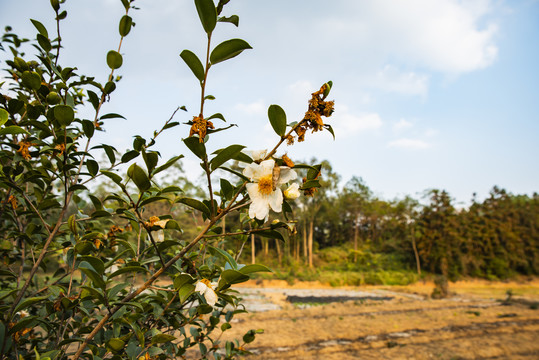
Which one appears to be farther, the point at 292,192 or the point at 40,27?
the point at 40,27

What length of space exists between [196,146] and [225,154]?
5 centimetres

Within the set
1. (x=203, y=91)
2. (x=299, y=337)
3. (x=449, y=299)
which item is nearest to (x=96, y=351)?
(x=203, y=91)

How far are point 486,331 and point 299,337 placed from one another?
345cm

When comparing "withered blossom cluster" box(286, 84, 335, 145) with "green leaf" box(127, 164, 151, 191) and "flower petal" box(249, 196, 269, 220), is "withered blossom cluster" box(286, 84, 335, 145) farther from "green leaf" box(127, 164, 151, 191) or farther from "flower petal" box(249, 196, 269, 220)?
"green leaf" box(127, 164, 151, 191)

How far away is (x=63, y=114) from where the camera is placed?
2.30 feet

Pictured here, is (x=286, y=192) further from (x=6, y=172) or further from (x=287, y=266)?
(x=287, y=266)

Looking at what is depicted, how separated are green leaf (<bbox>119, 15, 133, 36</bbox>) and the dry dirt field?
12.9 ft

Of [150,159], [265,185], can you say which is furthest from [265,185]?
[150,159]

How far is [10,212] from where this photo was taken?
1.08m

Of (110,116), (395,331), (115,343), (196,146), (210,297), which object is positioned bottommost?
(395,331)

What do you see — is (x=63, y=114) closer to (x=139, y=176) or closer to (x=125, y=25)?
(x=139, y=176)

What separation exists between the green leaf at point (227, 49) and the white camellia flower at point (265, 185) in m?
0.20

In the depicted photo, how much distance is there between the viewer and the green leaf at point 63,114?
685 mm

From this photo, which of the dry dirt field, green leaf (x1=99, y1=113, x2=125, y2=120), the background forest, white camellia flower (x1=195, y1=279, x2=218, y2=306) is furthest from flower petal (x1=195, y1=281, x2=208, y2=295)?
the background forest
